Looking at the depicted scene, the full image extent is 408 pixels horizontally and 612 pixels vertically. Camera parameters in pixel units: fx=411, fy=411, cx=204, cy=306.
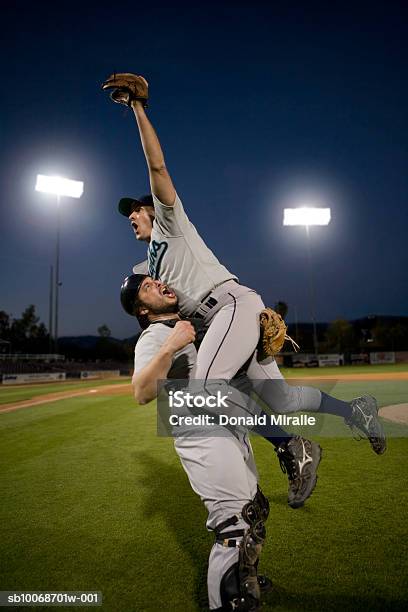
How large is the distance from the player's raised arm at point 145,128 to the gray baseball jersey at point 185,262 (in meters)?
0.18

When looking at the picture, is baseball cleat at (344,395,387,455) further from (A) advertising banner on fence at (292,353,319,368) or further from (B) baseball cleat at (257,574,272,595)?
(A) advertising banner on fence at (292,353,319,368)

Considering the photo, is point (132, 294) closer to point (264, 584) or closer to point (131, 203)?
point (131, 203)

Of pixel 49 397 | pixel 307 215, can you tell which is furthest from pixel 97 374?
pixel 307 215

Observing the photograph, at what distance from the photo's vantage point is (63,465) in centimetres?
484

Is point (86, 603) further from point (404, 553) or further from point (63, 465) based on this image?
point (63, 465)

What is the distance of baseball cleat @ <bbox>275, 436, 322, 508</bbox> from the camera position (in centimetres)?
240

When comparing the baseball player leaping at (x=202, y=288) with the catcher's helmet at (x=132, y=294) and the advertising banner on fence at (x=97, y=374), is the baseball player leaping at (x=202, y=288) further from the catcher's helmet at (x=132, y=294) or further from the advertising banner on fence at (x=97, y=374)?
the advertising banner on fence at (x=97, y=374)

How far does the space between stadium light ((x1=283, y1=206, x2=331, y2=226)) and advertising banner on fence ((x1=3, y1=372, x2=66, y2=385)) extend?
20.8m

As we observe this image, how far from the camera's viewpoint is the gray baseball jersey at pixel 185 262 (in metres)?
2.56

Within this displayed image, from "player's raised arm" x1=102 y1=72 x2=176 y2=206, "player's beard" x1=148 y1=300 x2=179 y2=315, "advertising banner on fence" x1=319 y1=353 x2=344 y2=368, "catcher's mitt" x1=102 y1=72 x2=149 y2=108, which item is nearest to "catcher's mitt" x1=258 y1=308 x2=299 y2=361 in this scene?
"player's beard" x1=148 y1=300 x2=179 y2=315

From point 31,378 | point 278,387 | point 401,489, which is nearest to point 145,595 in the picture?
point 278,387

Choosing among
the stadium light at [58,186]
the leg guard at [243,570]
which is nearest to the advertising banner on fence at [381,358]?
the stadium light at [58,186]

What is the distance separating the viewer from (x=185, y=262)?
260 centimetres

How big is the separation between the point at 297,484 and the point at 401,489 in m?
1.57
